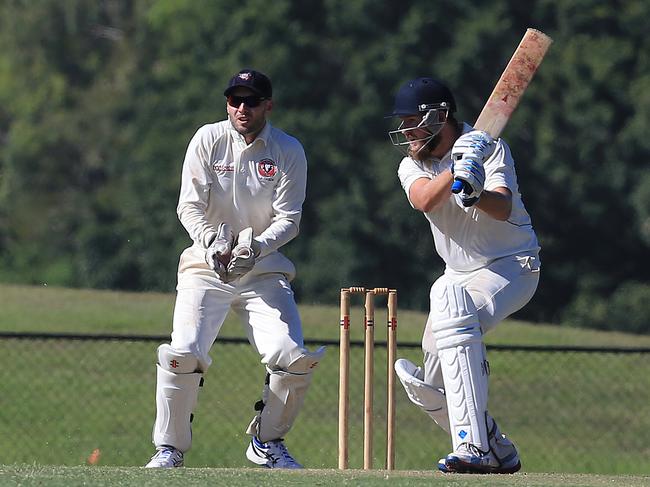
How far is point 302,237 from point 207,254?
22.7 metres

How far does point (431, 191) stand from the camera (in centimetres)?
573

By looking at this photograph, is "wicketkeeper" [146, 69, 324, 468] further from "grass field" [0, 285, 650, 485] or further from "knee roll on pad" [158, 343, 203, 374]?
"grass field" [0, 285, 650, 485]

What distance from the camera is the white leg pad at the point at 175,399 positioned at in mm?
6324

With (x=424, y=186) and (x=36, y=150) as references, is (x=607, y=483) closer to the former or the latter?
(x=424, y=186)

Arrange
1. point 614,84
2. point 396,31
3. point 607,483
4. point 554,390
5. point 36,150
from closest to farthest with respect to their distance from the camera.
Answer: point 607,483 → point 554,390 → point 614,84 → point 396,31 → point 36,150

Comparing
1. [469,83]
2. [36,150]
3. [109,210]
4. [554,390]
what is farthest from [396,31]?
[554,390]

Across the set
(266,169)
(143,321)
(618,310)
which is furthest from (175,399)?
(618,310)

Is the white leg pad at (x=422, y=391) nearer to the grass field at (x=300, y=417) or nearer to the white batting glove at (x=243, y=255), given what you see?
the white batting glove at (x=243, y=255)

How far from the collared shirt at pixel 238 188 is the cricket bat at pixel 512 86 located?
0.93 m

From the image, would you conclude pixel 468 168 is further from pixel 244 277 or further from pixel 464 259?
pixel 244 277

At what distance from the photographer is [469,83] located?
2861cm

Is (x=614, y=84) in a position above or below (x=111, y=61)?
above

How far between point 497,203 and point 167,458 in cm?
177

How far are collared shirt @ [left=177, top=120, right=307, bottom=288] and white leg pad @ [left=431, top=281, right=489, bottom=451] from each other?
39.9 inches
